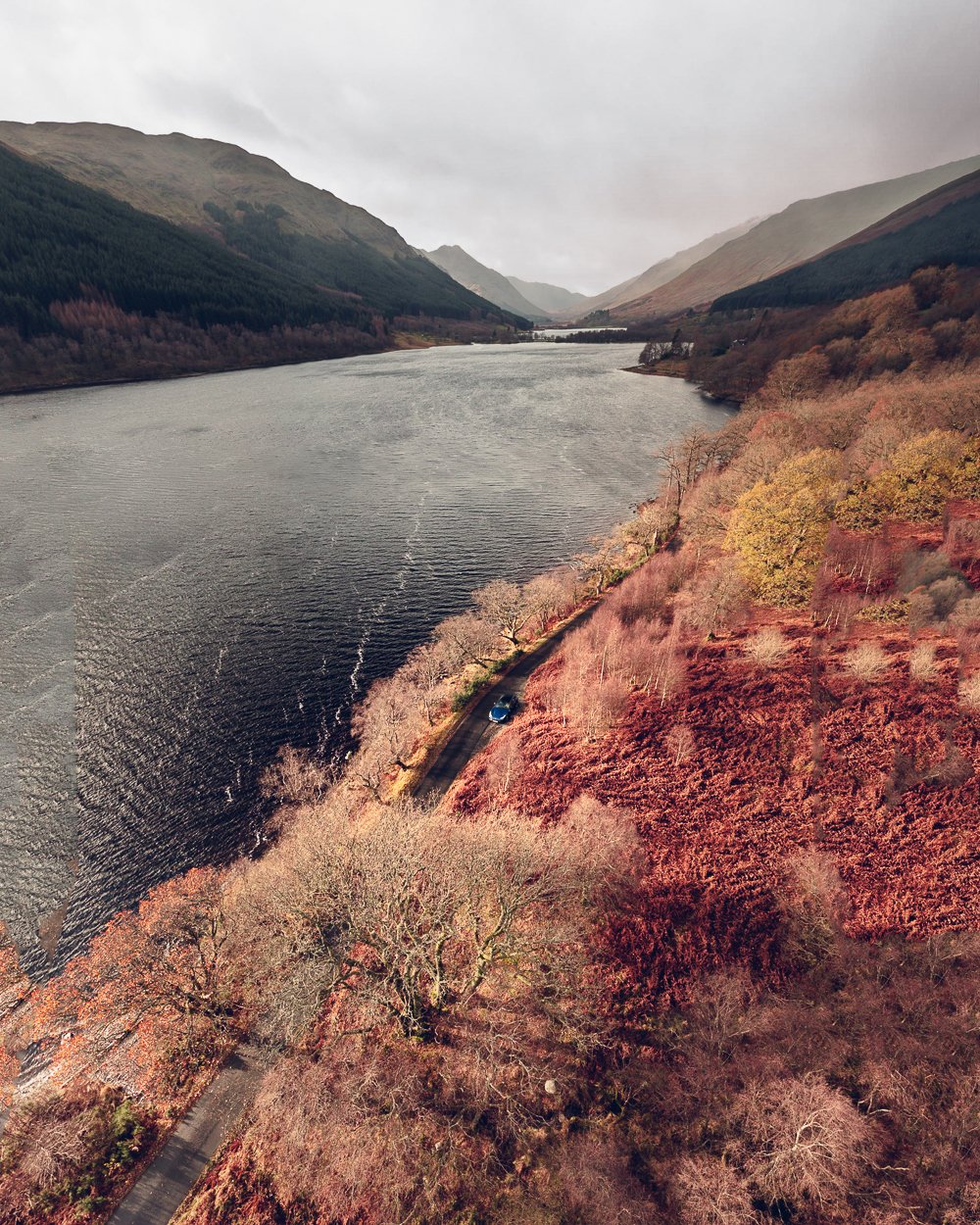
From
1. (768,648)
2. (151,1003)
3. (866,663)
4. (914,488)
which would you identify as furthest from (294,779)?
(914,488)

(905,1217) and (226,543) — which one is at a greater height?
(226,543)

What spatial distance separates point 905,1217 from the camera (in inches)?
871

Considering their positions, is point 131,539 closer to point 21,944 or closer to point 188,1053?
point 21,944

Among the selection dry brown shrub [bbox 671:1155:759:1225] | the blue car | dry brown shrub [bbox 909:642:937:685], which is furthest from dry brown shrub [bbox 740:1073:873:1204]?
the blue car

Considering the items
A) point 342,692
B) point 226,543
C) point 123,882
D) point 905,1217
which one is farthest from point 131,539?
point 905,1217

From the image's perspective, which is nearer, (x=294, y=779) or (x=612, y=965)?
(x=612, y=965)

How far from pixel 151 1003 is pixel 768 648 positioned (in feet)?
198

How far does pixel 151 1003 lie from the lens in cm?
3578

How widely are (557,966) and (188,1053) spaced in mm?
26415

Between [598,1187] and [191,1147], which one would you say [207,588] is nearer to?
[191,1147]

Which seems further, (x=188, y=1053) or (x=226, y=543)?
(x=226, y=543)

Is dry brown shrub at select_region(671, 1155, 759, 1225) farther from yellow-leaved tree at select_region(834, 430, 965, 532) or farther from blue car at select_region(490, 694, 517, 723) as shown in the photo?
yellow-leaved tree at select_region(834, 430, 965, 532)

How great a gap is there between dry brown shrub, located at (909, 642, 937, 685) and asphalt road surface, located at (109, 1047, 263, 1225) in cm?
6078

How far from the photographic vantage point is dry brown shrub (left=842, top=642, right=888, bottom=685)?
4788 cm
